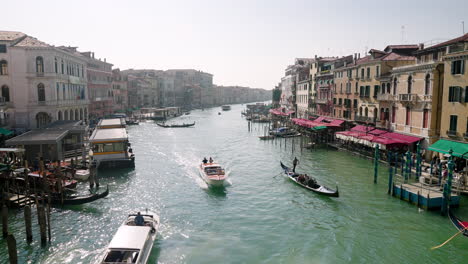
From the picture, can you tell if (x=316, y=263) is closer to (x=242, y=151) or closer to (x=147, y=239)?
(x=147, y=239)

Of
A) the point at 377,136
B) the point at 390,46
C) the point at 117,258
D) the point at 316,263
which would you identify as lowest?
the point at 316,263

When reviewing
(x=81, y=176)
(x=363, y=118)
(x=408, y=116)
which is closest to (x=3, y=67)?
(x=81, y=176)

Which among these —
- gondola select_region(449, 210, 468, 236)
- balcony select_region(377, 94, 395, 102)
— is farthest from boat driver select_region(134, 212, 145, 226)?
balcony select_region(377, 94, 395, 102)

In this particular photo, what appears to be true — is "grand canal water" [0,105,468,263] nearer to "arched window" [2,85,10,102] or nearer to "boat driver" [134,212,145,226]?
"boat driver" [134,212,145,226]

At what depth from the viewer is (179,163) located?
124 feet

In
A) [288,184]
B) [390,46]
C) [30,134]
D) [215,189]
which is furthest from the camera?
[390,46]

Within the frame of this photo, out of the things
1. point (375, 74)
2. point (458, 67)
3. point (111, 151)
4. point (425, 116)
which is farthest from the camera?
point (375, 74)

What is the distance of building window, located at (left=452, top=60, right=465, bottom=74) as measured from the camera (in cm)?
2598

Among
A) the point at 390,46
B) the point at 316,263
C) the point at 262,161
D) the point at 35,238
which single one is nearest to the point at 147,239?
the point at 35,238

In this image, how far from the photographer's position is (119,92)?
90750 millimetres

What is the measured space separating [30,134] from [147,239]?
21422mm

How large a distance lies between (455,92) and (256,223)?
19.0m

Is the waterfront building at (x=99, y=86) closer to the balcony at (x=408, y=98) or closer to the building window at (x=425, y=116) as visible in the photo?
the balcony at (x=408, y=98)

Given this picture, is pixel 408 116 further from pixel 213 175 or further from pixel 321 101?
pixel 321 101
